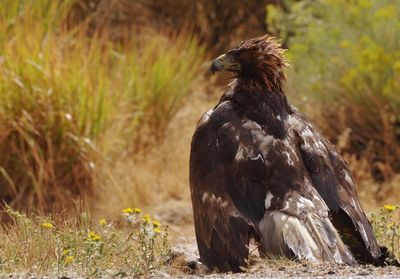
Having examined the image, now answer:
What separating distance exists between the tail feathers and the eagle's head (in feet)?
4.51

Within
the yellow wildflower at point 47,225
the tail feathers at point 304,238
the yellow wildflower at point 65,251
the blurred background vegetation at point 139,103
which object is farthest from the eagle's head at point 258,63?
the blurred background vegetation at point 139,103

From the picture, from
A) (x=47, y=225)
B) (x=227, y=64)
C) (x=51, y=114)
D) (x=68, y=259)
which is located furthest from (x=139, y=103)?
(x=68, y=259)

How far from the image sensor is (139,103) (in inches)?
519

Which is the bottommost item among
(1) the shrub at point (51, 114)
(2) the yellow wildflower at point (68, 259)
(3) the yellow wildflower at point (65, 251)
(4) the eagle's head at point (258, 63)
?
(2) the yellow wildflower at point (68, 259)

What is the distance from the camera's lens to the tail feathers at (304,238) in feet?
22.0

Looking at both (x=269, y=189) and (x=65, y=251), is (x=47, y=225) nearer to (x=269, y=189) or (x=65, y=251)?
(x=65, y=251)

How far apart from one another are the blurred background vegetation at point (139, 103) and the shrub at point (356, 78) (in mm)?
17

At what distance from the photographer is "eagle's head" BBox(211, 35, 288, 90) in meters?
8.02

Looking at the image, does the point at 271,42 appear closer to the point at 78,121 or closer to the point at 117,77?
the point at 78,121

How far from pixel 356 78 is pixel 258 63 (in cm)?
530

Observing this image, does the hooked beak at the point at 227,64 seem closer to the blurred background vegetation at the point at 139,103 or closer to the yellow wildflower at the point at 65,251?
the yellow wildflower at the point at 65,251

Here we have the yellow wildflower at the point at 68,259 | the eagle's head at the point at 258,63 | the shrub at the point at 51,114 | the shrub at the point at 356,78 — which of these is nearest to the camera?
the yellow wildflower at the point at 68,259

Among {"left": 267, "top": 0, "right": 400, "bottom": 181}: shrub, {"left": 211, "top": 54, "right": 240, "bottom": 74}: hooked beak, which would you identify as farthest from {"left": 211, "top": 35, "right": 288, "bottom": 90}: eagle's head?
{"left": 267, "top": 0, "right": 400, "bottom": 181}: shrub

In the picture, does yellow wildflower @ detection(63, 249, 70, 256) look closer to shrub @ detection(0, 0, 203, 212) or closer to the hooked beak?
the hooked beak
